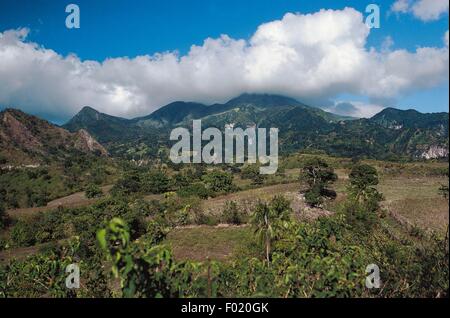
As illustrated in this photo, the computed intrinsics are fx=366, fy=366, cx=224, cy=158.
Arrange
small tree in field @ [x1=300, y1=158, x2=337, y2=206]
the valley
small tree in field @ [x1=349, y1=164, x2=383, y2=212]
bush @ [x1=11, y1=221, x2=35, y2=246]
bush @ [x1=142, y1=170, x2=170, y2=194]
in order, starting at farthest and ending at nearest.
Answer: bush @ [x1=142, y1=170, x2=170, y2=194]
small tree in field @ [x1=300, y1=158, x2=337, y2=206]
bush @ [x1=11, y1=221, x2=35, y2=246]
small tree in field @ [x1=349, y1=164, x2=383, y2=212]
the valley

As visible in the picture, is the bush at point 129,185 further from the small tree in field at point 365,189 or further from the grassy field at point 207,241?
the small tree in field at point 365,189

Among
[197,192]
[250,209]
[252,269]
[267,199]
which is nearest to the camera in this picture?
[252,269]

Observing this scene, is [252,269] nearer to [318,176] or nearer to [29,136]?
[318,176]

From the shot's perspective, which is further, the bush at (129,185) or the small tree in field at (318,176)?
the bush at (129,185)

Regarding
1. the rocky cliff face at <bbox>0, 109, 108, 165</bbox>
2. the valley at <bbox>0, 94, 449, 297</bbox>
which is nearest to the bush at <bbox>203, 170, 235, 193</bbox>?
the valley at <bbox>0, 94, 449, 297</bbox>

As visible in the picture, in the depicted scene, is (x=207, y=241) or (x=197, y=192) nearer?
(x=207, y=241)

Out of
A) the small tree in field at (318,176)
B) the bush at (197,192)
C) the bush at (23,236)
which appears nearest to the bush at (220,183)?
the bush at (197,192)

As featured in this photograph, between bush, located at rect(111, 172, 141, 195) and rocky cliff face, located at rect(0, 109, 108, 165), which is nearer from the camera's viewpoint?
bush, located at rect(111, 172, 141, 195)

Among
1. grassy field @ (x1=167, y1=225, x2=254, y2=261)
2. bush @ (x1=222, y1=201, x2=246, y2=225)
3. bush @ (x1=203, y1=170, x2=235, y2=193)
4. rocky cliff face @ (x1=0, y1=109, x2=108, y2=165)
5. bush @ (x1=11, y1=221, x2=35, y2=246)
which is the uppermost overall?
rocky cliff face @ (x1=0, y1=109, x2=108, y2=165)

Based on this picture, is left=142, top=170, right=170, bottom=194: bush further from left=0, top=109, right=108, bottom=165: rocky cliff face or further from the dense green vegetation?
left=0, top=109, right=108, bottom=165: rocky cliff face

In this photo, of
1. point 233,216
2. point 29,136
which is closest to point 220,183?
point 233,216
